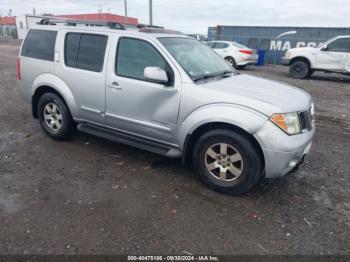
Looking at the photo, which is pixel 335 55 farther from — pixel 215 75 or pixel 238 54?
pixel 215 75

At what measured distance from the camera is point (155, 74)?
10.6 ft

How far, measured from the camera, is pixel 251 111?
2939 mm

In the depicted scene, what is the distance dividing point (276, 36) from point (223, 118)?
18380 millimetres

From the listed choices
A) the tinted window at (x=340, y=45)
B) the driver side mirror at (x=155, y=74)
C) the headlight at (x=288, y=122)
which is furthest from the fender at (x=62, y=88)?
the tinted window at (x=340, y=45)

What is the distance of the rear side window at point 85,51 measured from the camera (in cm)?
393

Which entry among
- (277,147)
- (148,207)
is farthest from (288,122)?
(148,207)

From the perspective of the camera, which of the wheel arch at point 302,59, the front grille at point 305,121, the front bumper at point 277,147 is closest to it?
the front bumper at point 277,147

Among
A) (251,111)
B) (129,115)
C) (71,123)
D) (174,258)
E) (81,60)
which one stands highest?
(81,60)

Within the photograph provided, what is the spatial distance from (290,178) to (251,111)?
4.43 ft

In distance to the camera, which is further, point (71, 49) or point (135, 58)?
point (71, 49)

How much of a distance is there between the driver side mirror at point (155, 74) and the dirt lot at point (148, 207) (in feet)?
4.19

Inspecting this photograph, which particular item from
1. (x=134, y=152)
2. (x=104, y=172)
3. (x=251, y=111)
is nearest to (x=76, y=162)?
(x=104, y=172)

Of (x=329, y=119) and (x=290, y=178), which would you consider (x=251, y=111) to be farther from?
(x=329, y=119)

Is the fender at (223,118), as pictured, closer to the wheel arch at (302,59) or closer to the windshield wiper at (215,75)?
the windshield wiper at (215,75)
